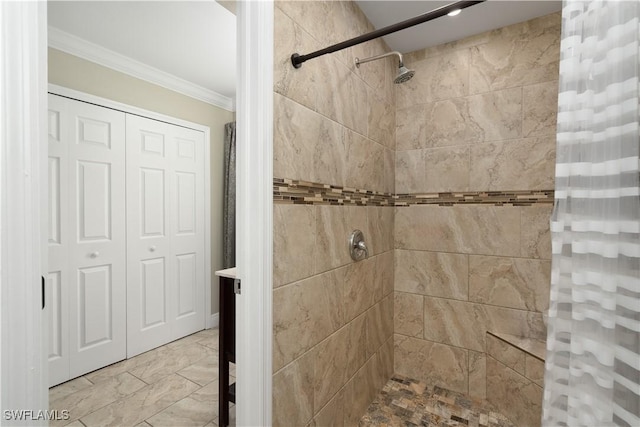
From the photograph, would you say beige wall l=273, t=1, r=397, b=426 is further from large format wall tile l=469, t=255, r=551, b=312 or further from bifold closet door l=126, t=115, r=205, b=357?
bifold closet door l=126, t=115, r=205, b=357

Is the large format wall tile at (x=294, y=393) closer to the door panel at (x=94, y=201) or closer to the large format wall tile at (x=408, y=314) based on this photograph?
the large format wall tile at (x=408, y=314)

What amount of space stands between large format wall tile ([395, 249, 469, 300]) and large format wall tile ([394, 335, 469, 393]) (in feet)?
1.25

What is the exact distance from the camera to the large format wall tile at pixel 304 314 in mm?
1231

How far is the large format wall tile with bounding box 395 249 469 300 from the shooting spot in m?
2.16

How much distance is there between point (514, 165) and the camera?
1992 millimetres

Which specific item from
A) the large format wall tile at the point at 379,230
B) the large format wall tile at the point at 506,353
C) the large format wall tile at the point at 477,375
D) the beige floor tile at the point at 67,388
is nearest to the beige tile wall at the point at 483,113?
the large format wall tile at the point at 379,230

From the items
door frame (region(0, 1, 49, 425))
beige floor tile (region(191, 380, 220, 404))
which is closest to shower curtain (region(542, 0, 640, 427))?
door frame (region(0, 1, 49, 425))

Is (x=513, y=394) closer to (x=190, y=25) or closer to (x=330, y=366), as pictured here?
(x=330, y=366)

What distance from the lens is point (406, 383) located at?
2232 mm

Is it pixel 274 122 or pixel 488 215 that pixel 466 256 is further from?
pixel 274 122

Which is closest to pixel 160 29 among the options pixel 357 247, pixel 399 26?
pixel 399 26

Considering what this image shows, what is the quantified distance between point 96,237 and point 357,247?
2146 millimetres

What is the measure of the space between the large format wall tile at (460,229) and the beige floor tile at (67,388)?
2565 mm

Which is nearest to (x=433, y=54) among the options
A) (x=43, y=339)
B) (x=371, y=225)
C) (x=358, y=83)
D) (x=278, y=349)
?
(x=358, y=83)
